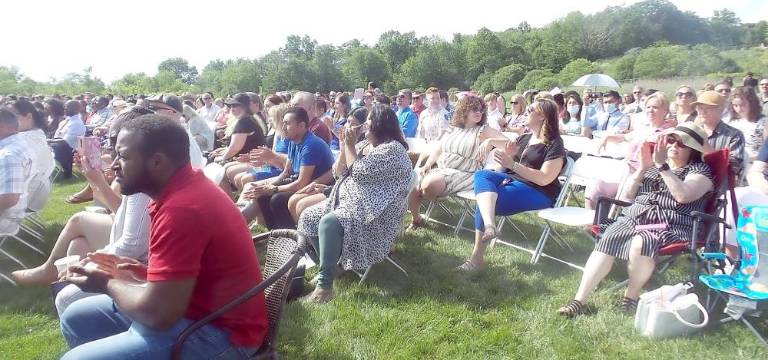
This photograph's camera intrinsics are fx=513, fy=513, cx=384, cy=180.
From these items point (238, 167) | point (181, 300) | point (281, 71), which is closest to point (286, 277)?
point (181, 300)

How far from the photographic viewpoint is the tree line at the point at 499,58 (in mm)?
51500

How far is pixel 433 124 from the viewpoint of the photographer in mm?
8852

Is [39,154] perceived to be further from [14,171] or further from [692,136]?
[692,136]

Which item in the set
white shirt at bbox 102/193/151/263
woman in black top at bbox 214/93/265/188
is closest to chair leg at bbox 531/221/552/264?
white shirt at bbox 102/193/151/263

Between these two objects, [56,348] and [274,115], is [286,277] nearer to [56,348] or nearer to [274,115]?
[56,348]

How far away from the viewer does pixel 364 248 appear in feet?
13.4

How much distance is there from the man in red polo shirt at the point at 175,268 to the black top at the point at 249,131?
4417 millimetres

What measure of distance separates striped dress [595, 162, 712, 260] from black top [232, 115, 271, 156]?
4.33 m

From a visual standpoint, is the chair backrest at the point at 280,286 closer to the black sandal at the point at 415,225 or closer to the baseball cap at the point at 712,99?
the black sandal at the point at 415,225

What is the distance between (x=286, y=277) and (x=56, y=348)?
82.1 inches

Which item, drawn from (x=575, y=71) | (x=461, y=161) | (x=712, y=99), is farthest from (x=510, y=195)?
(x=575, y=71)

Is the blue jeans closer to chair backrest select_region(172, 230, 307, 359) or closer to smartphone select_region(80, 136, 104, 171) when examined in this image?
chair backrest select_region(172, 230, 307, 359)

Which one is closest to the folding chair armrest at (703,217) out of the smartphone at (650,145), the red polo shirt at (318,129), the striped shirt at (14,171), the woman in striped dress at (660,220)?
the woman in striped dress at (660,220)

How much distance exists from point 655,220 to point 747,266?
610mm
